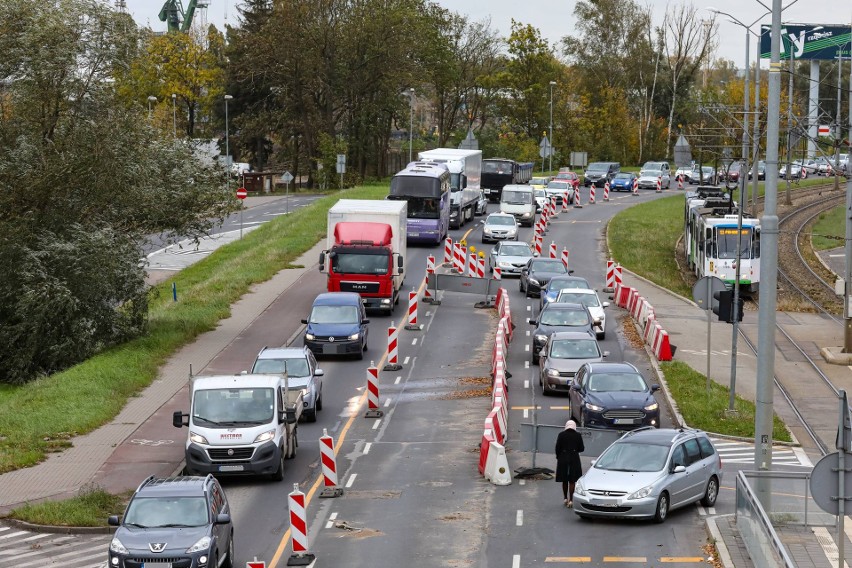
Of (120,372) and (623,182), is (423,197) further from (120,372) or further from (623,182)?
(623,182)

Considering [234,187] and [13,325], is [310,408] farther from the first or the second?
[234,187]

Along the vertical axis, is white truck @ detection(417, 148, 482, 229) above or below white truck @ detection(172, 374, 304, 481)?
above

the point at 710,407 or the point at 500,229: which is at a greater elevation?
the point at 500,229

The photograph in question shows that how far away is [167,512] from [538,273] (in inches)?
1120

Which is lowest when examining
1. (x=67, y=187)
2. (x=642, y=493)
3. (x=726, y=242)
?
(x=642, y=493)

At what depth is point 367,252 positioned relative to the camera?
40.9 m

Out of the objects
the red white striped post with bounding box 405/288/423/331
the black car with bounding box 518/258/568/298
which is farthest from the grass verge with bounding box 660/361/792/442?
the black car with bounding box 518/258/568/298

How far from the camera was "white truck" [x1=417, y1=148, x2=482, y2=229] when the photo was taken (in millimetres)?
61750

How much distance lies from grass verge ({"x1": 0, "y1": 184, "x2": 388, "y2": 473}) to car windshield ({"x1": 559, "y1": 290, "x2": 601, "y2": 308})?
10842 millimetres

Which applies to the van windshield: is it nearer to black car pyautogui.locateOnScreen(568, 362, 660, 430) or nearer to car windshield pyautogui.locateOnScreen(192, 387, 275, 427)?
black car pyautogui.locateOnScreen(568, 362, 660, 430)

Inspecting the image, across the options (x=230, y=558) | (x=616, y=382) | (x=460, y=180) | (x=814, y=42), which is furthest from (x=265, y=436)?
(x=814, y=42)

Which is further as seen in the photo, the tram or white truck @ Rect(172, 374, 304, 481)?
the tram

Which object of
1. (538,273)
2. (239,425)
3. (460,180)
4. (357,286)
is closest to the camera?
(239,425)

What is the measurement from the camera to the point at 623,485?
2030 cm
